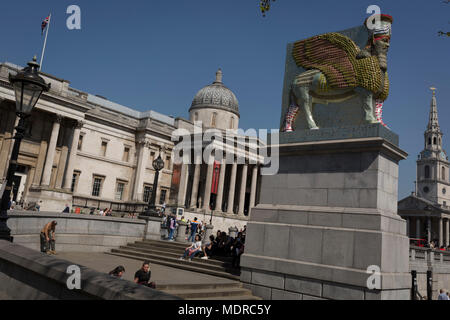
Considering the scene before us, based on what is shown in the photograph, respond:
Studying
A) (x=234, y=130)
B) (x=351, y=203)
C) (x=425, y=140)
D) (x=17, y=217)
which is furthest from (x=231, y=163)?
(x=425, y=140)

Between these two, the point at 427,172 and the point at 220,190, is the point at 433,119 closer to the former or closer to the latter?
the point at 427,172

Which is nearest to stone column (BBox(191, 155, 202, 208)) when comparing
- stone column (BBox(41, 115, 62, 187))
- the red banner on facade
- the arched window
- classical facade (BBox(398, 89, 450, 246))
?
the red banner on facade

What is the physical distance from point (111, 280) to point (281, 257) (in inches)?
220

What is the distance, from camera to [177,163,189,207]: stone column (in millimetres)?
51688

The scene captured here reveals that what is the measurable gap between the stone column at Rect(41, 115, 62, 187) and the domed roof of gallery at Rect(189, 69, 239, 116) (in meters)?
28.2

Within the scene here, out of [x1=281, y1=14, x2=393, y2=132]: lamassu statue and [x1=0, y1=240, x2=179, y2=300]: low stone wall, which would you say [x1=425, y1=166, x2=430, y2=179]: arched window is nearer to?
[x1=281, y1=14, x2=393, y2=132]: lamassu statue

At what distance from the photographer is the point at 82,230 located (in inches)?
659

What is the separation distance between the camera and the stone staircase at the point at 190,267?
9273 millimetres

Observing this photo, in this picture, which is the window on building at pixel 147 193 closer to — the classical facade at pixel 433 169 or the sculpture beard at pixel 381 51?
the sculpture beard at pixel 381 51

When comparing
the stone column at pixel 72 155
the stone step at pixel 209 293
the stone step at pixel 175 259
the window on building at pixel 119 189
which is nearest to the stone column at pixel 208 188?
the window on building at pixel 119 189

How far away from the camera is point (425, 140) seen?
120250 mm

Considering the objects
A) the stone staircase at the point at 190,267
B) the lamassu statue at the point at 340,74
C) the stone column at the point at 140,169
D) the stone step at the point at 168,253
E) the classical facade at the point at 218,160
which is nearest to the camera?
the stone staircase at the point at 190,267

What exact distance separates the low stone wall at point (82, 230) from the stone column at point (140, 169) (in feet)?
105

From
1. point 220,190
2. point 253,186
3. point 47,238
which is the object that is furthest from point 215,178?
point 47,238
